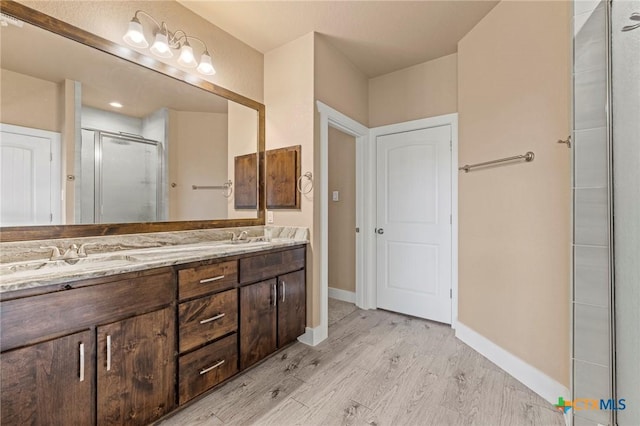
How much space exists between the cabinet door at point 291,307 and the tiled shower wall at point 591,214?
1682 mm

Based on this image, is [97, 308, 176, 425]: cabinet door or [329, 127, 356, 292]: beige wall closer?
[97, 308, 176, 425]: cabinet door

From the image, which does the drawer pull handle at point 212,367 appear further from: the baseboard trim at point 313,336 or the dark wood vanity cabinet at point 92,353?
the baseboard trim at point 313,336

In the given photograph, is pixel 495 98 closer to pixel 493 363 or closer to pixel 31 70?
pixel 493 363

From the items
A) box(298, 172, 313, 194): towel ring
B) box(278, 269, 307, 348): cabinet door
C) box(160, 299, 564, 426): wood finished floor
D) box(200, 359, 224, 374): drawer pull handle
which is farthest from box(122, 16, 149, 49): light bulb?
box(160, 299, 564, 426): wood finished floor

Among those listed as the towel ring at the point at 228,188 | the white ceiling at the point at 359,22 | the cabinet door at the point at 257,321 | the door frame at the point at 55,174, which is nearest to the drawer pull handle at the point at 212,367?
the cabinet door at the point at 257,321

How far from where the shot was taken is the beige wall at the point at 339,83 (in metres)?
2.42

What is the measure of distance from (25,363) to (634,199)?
7.61 feet

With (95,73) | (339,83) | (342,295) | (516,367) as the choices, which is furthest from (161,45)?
(516,367)

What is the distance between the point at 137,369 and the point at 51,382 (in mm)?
309

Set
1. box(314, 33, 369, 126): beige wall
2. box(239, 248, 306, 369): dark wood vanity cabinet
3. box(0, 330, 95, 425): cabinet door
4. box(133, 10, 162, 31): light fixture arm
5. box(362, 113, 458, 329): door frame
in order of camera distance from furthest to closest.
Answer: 1. box(362, 113, 458, 329): door frame
2. box(314, 33, 369, 126): beige wall
3. box(239, 248, 306, 369): dark wood vanity cabinet
4. box(133, 10, 162, 31): light fixture arm
5. box(0, 330, 95, 425): cabinet door

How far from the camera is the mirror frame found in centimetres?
138

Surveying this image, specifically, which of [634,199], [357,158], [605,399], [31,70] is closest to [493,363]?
[605,399]

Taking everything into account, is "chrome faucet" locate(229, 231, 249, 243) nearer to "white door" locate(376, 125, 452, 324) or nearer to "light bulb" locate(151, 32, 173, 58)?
"light bulb" locate(151, 32, 173, 58)

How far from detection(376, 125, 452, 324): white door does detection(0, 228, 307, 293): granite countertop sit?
158 cm
